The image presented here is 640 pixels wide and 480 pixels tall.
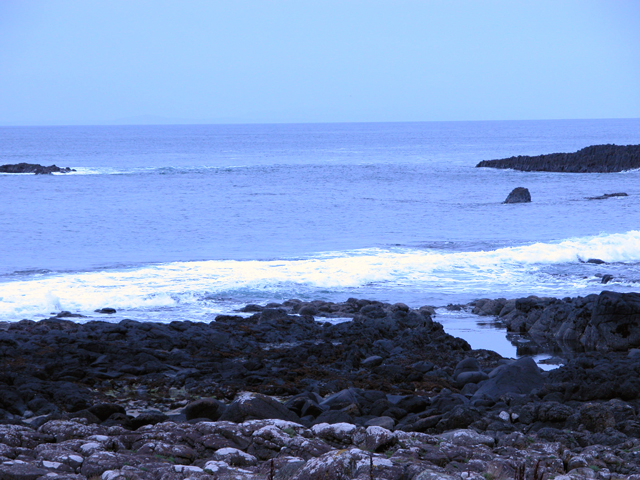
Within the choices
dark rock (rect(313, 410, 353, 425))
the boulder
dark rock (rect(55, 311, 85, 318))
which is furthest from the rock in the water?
the boulder

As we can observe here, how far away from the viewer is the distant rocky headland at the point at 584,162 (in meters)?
A: 71.7

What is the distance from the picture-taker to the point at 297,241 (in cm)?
3180

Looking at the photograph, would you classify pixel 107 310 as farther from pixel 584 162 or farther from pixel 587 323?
pixel 584 162

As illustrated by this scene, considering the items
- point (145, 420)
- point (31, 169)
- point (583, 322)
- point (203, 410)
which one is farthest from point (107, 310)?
point (31, 169)

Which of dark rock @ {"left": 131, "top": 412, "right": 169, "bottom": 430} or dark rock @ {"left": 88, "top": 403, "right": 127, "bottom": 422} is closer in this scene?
dark rock @ {"left": 131, "top": 412, "right": 169, "bottom": 430}

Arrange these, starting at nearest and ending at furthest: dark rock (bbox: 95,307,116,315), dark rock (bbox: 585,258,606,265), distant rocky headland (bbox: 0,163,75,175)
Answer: dark rock (bbox: 95,307,116,315)
dark rock (bbox: 585,258,606,265)
distant rocky headland (bbox: 0,163,75,175)

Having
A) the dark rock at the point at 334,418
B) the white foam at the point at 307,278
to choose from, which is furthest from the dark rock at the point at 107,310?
the dark rock at the point at 334,418

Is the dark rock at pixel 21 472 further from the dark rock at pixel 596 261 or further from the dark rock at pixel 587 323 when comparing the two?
the dark rock at pixel 596 261

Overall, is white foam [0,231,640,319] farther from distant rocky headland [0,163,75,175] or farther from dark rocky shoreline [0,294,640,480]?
distant rocky headland [0,163,75,175]

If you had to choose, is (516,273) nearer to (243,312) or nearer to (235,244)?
(243,312)

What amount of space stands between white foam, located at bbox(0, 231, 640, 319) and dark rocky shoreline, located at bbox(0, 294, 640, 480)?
3232 millimetres

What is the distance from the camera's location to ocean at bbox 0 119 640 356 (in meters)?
20.6

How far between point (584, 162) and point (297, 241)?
5103 cm

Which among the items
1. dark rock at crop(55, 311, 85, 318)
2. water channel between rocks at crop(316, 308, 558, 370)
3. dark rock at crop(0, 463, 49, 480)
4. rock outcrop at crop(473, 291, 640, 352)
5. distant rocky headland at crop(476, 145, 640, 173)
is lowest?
dark rock at crop(55, 311, 85, 318)
